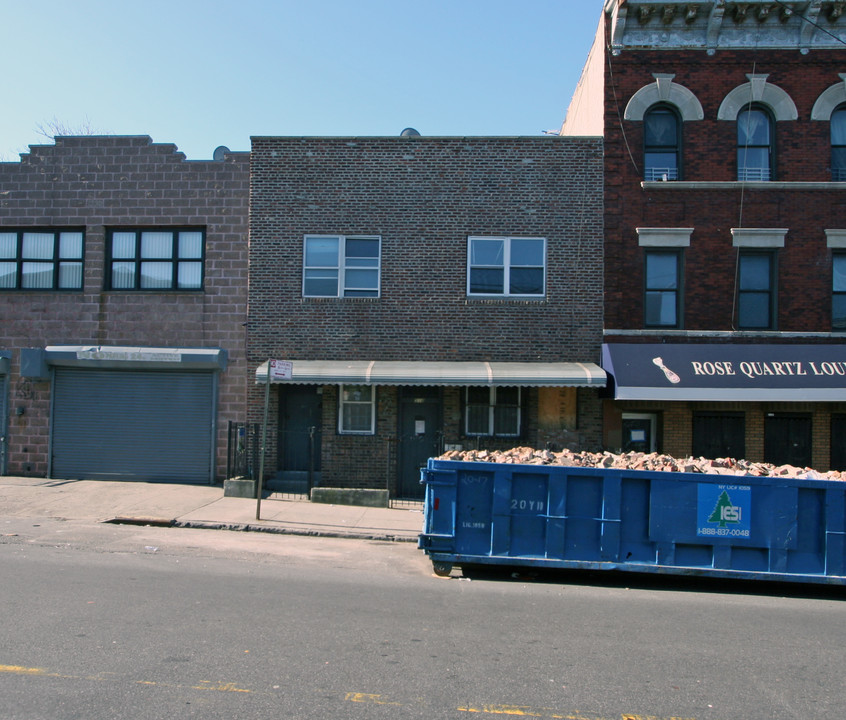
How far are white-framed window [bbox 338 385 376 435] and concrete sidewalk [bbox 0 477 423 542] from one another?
204 cm

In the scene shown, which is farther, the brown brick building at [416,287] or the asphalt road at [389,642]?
the brown brick building at [416,287]

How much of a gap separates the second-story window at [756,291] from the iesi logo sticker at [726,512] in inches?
278

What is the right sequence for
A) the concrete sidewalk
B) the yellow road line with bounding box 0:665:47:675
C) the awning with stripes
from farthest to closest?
1. the awning with stripes
2. the concrete sidewalk
3. the yellow road line with bounding box 0:665:47:675

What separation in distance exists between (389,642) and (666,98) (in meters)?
13.1

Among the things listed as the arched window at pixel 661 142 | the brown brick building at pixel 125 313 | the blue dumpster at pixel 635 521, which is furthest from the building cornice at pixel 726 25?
the blue dumpster at pixel 635 521

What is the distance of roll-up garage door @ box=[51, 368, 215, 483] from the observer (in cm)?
1509

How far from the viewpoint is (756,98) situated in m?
14.7

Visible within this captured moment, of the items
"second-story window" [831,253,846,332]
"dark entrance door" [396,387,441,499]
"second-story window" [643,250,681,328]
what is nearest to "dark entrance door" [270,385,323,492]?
"dark entrance door" [396,387,441,499]

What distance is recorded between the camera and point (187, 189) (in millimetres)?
15305

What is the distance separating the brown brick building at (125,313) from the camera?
15094mm

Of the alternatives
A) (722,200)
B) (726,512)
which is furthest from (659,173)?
(726,512)

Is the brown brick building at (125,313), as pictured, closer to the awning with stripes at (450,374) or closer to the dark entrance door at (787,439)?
the awning with stripes at (450,374)

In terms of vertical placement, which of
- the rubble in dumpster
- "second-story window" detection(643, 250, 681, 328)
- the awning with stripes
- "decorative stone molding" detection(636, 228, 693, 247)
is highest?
"decorative stone molding" detection(636, 228, 693, 247)

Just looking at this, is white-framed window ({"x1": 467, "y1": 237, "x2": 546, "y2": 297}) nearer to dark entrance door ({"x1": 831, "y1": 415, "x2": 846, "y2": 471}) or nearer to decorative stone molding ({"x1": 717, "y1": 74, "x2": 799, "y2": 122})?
decorative stone molding ({"x1": 717, "y1": 74, "x2": 799, "y2": 122})
